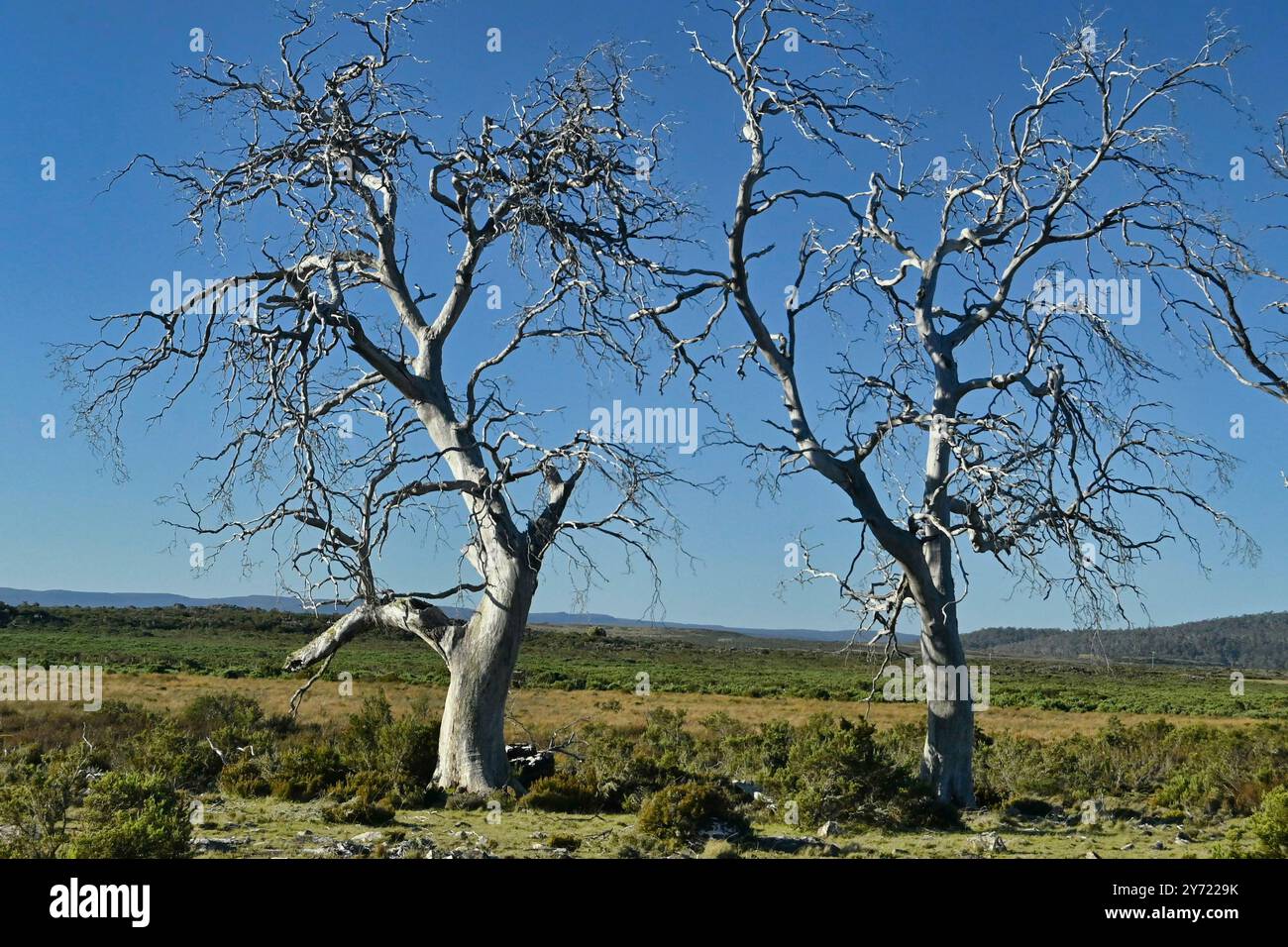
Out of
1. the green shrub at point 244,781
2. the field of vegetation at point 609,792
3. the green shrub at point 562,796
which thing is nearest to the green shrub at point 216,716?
the field of vegetation at point 609,792

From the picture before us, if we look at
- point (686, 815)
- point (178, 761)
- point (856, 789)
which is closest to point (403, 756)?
point (178, 761)

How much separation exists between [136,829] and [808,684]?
171ft

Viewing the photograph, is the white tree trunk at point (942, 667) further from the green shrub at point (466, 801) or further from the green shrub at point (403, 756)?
the green shrub at point (403, 756)

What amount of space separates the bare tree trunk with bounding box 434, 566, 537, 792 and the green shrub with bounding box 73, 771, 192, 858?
337 cm

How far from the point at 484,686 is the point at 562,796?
1554 mm

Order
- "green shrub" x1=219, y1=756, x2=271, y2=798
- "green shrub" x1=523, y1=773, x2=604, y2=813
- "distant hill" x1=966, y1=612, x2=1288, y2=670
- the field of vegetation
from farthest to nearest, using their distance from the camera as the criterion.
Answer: "distant hill" x1=966, y1=612, x2=1288, y2=670 → "green shrub" x1=219, y1=756, x2=271, y2=798 → "green shrub" x1=523, y1=773, x2=604, y2=813 → the field of vegetation

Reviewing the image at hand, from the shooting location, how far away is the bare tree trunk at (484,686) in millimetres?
12344

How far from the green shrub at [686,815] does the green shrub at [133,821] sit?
421 centimetres

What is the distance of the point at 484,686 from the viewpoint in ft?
40.4

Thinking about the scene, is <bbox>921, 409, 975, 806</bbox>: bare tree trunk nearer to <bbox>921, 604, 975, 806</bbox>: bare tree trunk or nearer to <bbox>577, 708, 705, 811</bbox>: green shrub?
<bbox>921, 604, 975, 806</bbox>: bare tree trunk

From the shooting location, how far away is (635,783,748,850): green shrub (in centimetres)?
1052

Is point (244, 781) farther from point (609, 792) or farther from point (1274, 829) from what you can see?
point (1274, 829)

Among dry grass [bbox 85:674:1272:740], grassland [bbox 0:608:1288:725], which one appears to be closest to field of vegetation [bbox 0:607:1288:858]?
dry grass [bbox 85:674:1272:740]

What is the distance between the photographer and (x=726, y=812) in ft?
36.4
